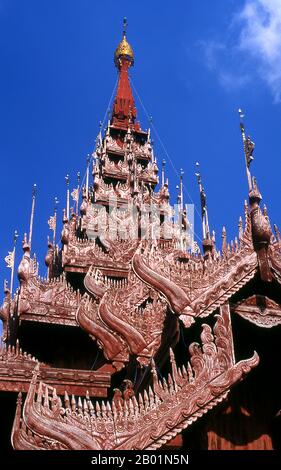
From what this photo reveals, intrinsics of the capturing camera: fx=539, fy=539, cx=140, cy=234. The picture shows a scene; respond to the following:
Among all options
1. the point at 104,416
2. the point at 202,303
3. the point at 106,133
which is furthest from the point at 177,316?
the point at 106,133

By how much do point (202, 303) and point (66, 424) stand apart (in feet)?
7.36

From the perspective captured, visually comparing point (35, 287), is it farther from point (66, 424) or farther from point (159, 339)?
point (66, 424)

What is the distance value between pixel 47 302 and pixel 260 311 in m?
9.56

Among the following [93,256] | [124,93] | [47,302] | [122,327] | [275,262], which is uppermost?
[124,93]

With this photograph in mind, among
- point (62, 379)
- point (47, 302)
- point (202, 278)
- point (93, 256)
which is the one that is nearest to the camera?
point (202, 278)

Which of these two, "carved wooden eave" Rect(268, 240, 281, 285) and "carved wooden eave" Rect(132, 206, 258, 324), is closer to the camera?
"carved wooden eave" Rect(132, 206, 258, 324)

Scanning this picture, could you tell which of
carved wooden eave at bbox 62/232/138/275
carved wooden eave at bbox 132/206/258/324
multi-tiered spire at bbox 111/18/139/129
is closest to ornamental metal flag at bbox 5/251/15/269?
carved wooden eave at bbox 62/232/138/275

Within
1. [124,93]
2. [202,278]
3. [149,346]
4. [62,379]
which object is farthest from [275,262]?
[124,93]

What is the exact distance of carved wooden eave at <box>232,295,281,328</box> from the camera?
7.40 meters

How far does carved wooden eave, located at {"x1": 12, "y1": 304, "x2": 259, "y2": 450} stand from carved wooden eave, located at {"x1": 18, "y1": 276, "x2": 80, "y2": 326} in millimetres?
8877

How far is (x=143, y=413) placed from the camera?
641cm

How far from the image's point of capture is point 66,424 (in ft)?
20.1

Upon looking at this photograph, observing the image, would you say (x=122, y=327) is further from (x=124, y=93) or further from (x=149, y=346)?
(x=124, y=93)

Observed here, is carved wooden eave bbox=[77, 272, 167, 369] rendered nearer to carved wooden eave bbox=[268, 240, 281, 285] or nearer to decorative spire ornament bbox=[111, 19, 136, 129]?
carved wooden eave bbox=[268, 240, 281, 285]
